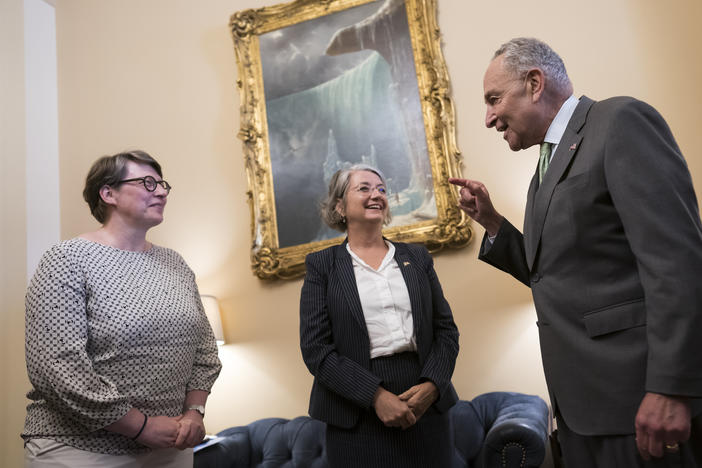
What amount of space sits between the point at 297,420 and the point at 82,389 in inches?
72.9

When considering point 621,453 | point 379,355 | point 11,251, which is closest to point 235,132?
point 11,251

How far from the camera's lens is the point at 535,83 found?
1734mm

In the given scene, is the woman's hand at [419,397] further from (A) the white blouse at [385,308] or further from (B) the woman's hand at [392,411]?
(A) the white blouse at [385,308]

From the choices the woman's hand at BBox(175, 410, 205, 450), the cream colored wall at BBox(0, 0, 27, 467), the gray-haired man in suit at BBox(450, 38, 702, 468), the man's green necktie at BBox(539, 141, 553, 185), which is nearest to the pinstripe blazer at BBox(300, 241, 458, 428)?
the woman's hand at BBox(175, 410, 205, 450)

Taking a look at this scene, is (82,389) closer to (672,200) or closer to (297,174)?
Result: (672,200)

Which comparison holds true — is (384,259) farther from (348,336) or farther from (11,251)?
(11,251)

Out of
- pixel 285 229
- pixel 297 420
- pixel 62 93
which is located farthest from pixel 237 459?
pixel 62 93

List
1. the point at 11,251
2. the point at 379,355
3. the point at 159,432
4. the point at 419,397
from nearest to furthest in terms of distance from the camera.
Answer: the point at 159,432 < the point at 419,397 < the point at 379,355 < the point at 11,251

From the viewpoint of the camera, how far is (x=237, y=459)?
3357mm

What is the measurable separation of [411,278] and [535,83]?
3.09 feet

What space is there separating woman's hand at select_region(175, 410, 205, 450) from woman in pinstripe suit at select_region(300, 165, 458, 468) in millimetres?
442

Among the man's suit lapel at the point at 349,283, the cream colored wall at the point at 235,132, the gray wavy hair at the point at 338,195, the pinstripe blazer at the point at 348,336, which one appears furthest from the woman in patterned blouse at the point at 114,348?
the cream colored wall at the point at 235,132

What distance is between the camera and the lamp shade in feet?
12.5

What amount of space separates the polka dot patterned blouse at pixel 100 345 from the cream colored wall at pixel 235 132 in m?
1.77
